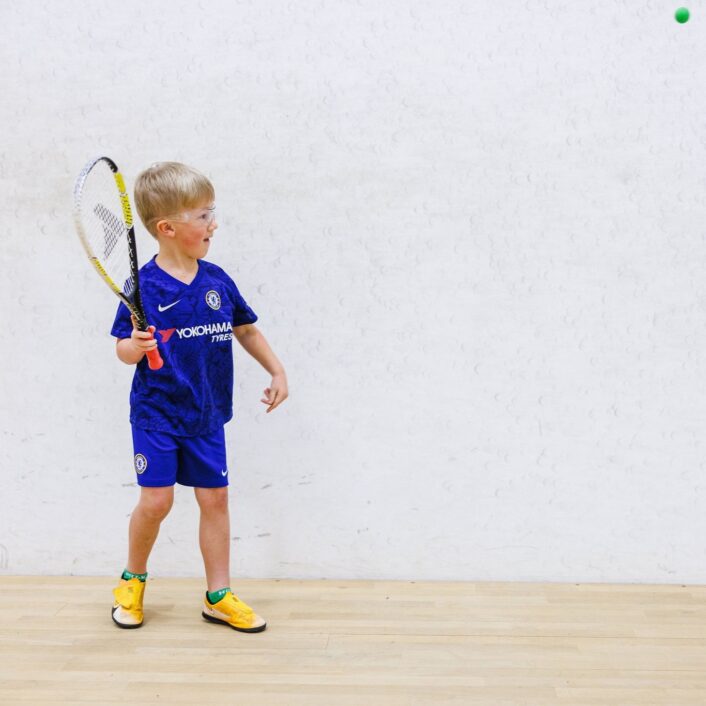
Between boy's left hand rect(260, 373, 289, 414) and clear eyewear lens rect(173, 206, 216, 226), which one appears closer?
clear eyewear lens rect(173, 206, 216, 226)

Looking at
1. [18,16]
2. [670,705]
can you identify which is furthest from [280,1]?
[670,705]

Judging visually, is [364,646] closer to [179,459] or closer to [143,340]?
[179,459]

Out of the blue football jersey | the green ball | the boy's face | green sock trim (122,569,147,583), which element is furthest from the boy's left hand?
the green ball

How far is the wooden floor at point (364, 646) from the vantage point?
1763 millimetres

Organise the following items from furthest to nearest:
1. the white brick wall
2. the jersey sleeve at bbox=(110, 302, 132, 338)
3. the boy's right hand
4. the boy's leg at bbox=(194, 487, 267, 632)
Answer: the white brick wall
the boy's leg at bbox=(194, 487, 267, 632)
the jersey sleeve at bbox=(110, 302, 132, 338)
the boy's right hand

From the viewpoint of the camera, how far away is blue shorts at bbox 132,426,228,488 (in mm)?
2062

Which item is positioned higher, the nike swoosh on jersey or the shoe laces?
the nike swoosh on jersey

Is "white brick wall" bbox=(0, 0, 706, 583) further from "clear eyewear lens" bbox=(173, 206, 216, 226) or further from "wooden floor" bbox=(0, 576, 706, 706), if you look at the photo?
"clear eyewear lens" bbox=(173, 206, 216, 226)

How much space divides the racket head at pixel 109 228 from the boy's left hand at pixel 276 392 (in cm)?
36

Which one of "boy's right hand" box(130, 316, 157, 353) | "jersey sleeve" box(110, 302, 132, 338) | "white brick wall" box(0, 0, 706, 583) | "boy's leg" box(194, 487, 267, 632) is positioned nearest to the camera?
"boy's right hand" box(130, 316, 157, 353)

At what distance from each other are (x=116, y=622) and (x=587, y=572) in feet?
3.50

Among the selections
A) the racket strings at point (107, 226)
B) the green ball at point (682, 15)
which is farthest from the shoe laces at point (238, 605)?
the green ball at point (682, 15)

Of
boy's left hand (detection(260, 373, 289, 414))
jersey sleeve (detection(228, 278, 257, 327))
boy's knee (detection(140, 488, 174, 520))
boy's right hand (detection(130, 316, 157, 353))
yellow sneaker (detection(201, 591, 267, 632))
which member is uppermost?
jersey sleeve (detection(228, 278, 257, 327))

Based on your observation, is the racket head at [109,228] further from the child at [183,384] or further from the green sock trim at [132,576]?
the green sock trim at [132,576]
